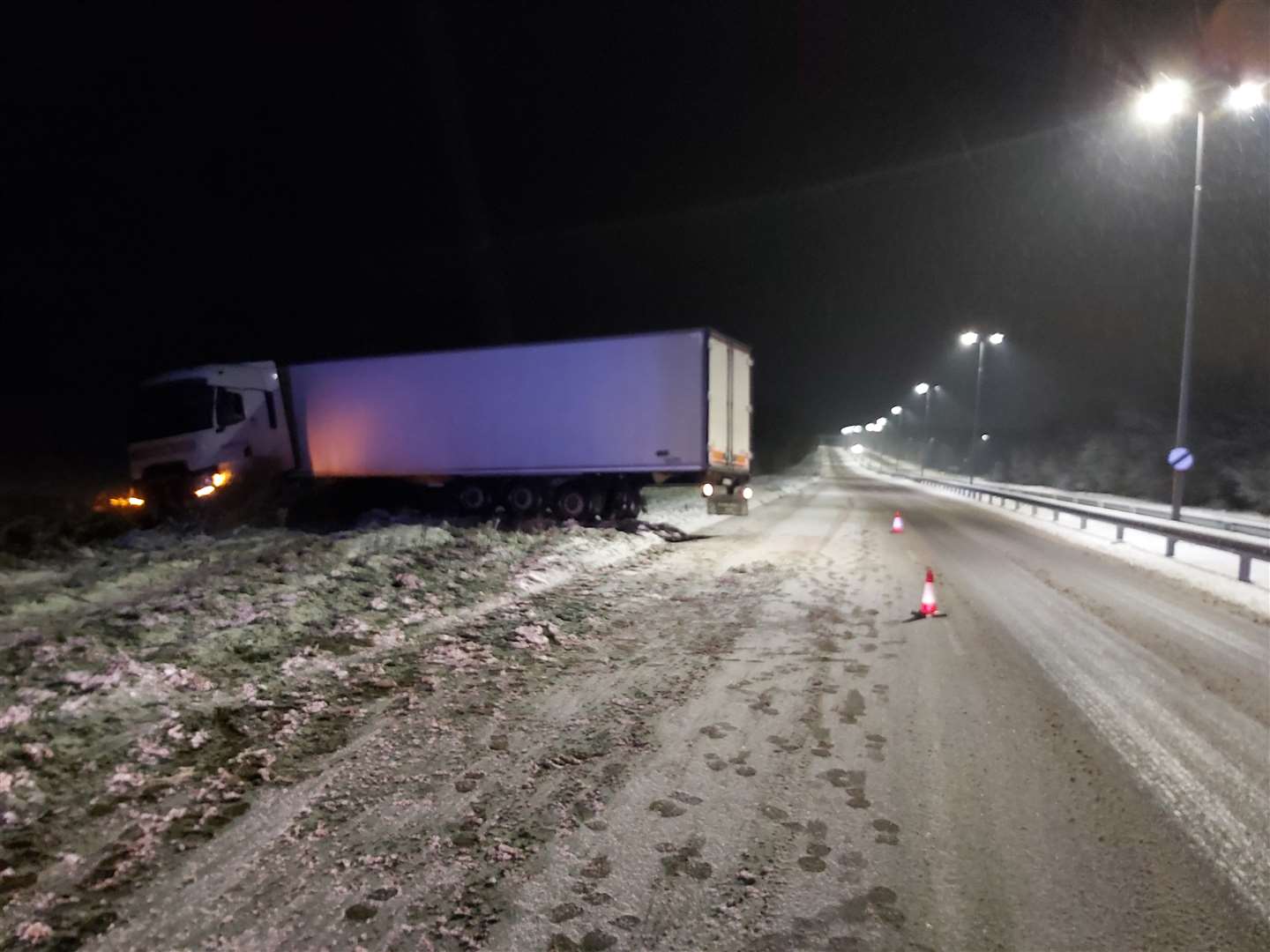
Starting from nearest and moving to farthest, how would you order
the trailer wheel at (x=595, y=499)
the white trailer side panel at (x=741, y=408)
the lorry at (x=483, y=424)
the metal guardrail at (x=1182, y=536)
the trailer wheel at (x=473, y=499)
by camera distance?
the metal guardrail at (x=1182, y=536) → the lorry at (x=483, y=424) → the white trailer side panel at (x=741, y=408) → the trailer wheel at (x=595, y=499) → the trailer wheel at (x=473, y=499)

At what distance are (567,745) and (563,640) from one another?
2863 mm

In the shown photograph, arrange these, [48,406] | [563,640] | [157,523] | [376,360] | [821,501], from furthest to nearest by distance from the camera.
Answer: [48,406], [821,501], [376,360], [157,523], [563,640]

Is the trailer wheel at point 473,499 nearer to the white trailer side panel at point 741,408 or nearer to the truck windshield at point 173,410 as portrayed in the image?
the truck windshield at point 173,410

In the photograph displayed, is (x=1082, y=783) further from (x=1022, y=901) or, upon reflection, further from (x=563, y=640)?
(x=563, y=640)

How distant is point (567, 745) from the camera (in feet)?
17.2

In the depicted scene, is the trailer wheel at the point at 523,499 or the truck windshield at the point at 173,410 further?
the trailer wheel at the point at 523,499

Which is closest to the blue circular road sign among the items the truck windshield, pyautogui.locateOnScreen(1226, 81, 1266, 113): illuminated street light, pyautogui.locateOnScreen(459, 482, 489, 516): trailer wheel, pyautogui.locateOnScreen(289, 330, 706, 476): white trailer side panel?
pyautogui.locateOnScreen(1226, 81, 1266, 113): illuminated street light

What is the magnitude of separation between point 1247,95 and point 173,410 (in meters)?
23.1

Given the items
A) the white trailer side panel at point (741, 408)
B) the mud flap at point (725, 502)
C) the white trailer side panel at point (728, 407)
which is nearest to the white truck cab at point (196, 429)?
the white trailer side panel at point (728, 407)

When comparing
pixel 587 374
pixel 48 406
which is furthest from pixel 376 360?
pixel 48 406

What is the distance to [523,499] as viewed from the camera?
19.8 meters

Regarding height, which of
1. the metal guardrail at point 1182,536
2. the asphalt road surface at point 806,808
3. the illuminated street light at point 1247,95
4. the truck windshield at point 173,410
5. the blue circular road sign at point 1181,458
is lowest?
the asphalt road surface at point 806,808

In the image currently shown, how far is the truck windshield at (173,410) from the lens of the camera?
17656 millimetres

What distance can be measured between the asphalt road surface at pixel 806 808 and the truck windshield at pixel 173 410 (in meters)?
13.4
